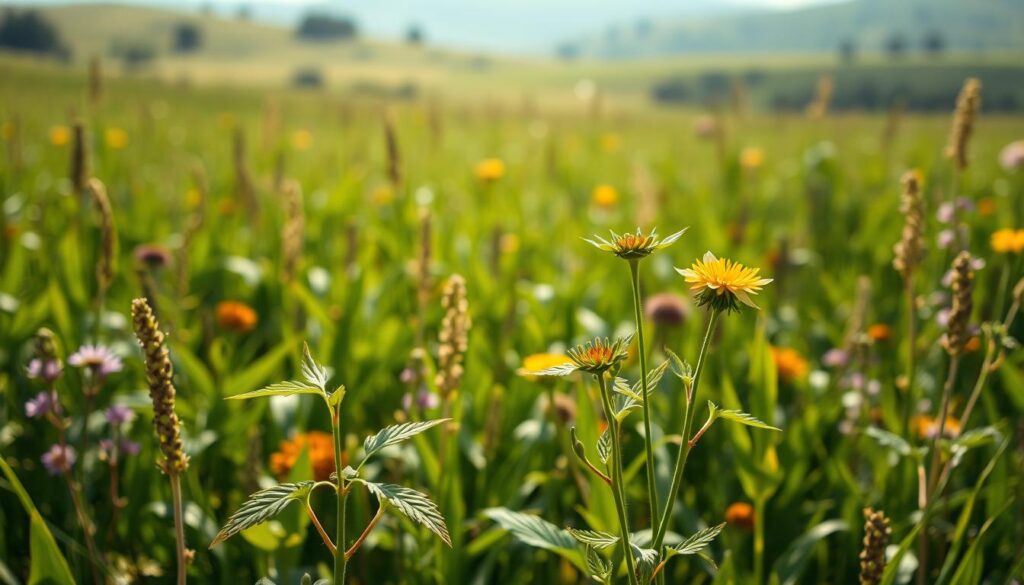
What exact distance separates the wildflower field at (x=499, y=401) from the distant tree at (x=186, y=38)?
10207 centimetres

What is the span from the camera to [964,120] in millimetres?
1568

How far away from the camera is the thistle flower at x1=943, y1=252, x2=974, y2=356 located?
0.99 meters

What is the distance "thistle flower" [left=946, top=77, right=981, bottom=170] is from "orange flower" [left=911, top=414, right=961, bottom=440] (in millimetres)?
585

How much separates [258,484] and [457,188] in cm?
365

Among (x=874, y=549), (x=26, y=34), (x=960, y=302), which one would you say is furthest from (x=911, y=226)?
(x=26, y=34)

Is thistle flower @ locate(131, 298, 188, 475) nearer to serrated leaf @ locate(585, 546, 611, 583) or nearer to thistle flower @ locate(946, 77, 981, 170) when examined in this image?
serrated leaf @ locate(585, 546, 611, 583)

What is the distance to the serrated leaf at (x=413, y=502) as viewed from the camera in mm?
616

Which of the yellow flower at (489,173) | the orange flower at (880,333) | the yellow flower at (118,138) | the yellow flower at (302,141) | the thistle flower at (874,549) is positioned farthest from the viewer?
the yellow flower at (302,141)

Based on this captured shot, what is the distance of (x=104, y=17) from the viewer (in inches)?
3846

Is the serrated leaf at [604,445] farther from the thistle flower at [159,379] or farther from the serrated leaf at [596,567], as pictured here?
the thistle flower at [159,379]

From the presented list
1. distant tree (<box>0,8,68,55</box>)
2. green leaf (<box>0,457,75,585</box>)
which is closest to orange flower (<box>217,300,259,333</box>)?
green leaf (<box>0,457,75,585</box>)

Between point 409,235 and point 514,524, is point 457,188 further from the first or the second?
point 514,524

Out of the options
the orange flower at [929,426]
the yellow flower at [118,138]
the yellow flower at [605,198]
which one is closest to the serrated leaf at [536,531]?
the orange flower at [929,426]

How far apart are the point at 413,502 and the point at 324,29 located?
419 feet
